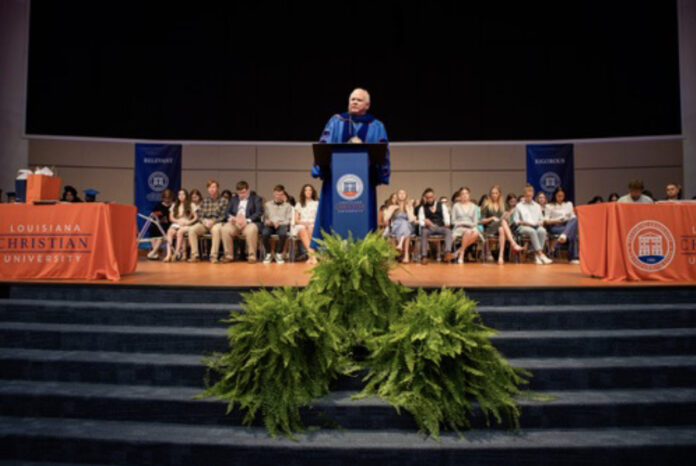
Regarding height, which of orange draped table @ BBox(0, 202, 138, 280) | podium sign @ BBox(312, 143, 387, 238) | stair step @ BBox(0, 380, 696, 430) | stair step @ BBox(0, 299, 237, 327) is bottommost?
stair step @ BBox(0, 380, 696, 430)

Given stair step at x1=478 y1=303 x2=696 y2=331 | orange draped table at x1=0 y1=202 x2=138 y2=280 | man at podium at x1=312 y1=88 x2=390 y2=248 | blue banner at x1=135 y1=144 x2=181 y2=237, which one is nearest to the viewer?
stair step at x1=478 y1=303 x2=696 y2=331

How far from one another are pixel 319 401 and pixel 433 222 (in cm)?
517

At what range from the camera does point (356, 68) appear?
9.46 m

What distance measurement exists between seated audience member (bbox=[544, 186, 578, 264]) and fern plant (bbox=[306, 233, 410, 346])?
17.3ft

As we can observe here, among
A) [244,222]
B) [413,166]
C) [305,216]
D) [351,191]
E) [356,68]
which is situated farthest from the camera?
[413,166]

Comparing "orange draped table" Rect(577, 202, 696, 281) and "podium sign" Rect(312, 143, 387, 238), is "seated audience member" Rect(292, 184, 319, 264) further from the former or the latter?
"orange draped table" Rect(577, 202, 696, 281)

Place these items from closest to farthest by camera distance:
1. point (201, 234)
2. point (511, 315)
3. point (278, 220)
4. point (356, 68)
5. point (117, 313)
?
point (511, 315)
point (117, 313)
point (278, 220)
point (201, 234)
point (356, 68)

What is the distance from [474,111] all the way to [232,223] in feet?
18.7

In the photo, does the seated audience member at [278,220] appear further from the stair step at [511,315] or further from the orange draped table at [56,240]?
the stair step at [511,315]

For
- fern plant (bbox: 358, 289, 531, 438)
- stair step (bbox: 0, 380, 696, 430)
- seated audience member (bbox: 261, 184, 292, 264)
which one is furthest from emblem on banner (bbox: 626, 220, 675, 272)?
seated audience member (bbox: 261, 184, 292, 264)

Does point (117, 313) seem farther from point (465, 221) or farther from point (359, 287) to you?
point (465, 221)

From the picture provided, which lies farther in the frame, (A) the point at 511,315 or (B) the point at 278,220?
(B) the point at 278,220

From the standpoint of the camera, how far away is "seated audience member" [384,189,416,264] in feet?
22.7

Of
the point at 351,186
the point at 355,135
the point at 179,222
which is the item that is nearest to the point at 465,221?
the point at 355,135
